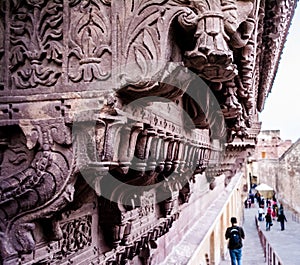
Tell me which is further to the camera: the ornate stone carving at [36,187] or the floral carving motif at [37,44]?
the floral carving motif at [37,44]

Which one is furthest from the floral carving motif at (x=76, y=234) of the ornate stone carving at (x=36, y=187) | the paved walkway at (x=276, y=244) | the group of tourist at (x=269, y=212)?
the group of tourist at (x=269, y=212)

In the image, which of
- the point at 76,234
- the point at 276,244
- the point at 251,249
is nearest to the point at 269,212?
the point at 276,244

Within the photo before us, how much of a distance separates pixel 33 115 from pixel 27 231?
0.53m

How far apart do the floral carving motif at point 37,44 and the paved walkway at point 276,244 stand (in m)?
10.1

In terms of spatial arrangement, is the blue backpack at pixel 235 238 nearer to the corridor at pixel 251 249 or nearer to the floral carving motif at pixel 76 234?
the corridor at pixel 251 249

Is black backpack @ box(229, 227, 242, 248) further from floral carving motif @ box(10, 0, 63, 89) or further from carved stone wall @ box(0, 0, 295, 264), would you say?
floral carving motif @ box(10, 0, 63, 89)

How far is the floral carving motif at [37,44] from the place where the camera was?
2.29 metres

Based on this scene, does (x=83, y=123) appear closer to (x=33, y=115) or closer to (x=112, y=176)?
(x=33, y=115)

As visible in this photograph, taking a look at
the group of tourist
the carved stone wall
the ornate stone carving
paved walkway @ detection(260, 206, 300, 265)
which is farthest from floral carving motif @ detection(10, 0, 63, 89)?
the group of tourist

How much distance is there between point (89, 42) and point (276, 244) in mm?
14459

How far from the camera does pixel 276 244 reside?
15461 mm

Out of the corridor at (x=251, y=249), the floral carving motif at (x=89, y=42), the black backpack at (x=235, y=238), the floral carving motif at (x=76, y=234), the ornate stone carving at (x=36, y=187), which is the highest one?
the floral carving motif at (x=89, y=42)

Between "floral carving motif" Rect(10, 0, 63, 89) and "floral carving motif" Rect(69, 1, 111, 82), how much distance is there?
7cm

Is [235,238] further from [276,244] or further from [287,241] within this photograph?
[287,241]
